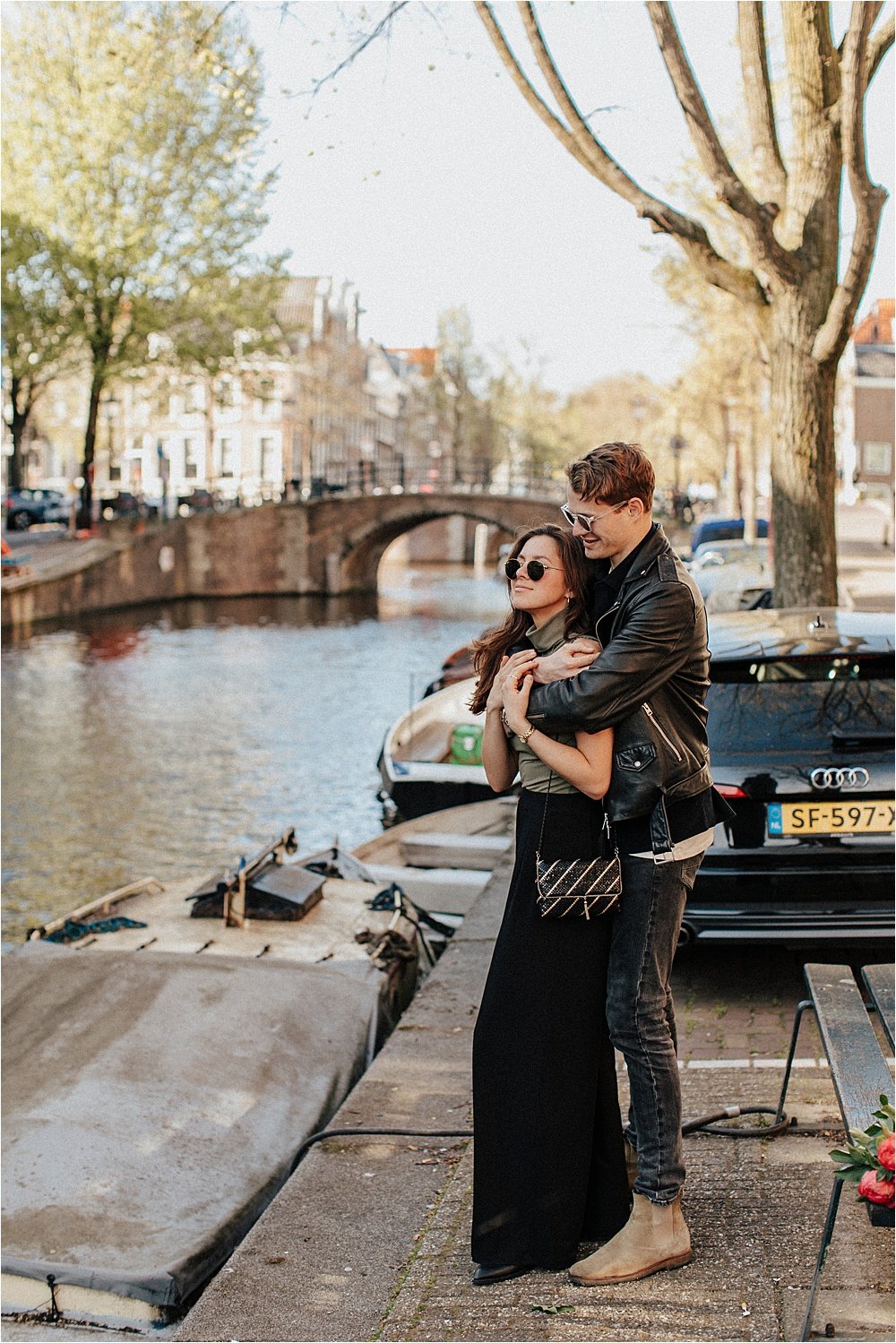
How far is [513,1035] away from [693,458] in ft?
166

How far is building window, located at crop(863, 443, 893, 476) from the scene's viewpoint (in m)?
64.5

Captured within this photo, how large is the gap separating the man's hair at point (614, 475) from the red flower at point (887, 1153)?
4.22 ft

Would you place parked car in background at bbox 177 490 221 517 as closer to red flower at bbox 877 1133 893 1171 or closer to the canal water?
the canal water

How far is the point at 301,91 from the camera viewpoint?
9.56 metres

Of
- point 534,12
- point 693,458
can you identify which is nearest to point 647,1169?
point 534,12

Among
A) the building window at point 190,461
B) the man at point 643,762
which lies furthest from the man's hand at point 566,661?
the building window at point 190,461

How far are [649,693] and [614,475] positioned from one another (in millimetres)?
438

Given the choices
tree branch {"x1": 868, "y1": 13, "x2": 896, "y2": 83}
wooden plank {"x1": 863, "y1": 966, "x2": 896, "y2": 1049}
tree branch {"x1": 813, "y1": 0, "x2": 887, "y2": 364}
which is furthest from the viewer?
tree branch {"x1": 868, "y1": 13, "x2": 896, "y2": 83}

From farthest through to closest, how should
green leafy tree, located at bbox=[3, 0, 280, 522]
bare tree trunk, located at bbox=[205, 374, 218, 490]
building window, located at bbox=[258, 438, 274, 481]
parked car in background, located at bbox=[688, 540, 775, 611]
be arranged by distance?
building window, located at bbox=[258, 438, 274, 481] < bare tree trunk, located at bbox=[205, 374, 218, 490] < green leafy tree, located at bbox=[3, 0, 280, 522] < parked car in background, located at bbox=[688, 540, 775, 611]

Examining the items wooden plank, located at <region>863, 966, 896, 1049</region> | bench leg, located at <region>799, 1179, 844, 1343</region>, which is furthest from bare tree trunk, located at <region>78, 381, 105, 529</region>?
bench leg, located at <region>799, 1179, 844, 1343</region>

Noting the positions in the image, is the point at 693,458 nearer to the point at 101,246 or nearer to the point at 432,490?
the point at 432,490

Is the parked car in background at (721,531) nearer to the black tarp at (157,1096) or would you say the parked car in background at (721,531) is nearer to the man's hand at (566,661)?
the black tarp at (157,1096)

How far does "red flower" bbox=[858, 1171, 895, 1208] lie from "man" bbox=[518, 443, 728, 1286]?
1.61 feet

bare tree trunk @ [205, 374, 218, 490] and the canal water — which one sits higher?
bare tree trunk @ [205, 374, 218, 490]
